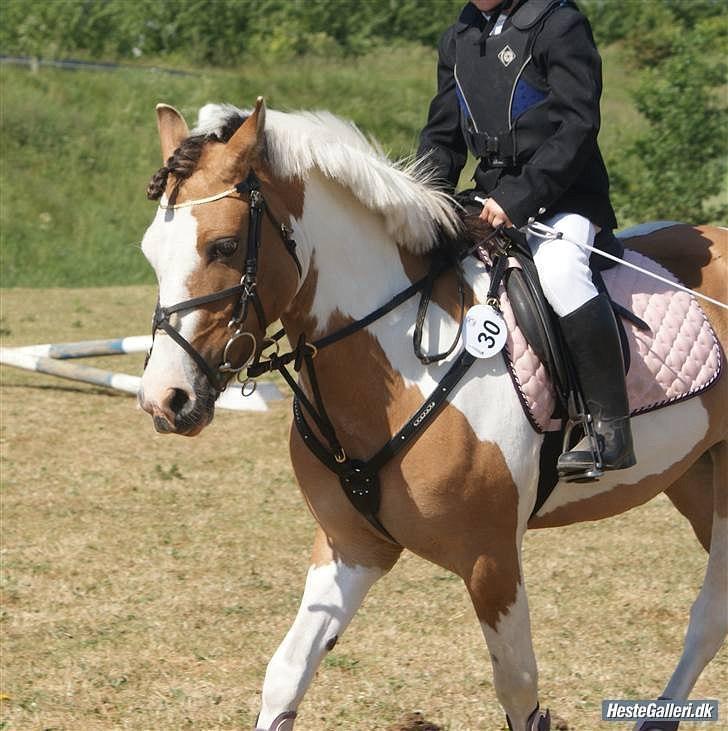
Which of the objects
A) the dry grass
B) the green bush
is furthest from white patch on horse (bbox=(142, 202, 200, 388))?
the green bush

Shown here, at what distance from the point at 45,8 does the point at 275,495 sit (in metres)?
20.0

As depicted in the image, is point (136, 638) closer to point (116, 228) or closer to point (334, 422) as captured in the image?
point (334, 422)

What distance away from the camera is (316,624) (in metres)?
3.83

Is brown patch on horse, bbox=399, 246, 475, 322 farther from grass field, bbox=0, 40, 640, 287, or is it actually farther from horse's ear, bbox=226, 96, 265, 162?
grass field, bbox=0, 40, 640, 287

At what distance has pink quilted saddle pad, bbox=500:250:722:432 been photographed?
4113 millimetres

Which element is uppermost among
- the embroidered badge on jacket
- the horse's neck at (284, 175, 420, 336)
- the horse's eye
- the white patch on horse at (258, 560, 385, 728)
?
the embroidered badge on jacket

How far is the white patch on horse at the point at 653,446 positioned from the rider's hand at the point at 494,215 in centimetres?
80

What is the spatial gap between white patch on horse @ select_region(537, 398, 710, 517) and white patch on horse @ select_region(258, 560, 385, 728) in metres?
0.68

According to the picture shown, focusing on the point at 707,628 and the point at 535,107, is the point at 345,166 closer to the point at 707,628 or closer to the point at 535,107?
→ the point at 535,107

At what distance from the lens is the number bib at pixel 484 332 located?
3.71m

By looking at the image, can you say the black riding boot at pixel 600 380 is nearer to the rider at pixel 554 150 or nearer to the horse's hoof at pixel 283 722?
the rider at pixel 554 150

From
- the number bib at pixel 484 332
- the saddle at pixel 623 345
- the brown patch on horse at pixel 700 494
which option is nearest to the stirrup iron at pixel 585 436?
the saddle at pixel 623 345

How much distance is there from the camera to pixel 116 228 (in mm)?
19344

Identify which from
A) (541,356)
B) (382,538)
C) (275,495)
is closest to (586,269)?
(541,356)
